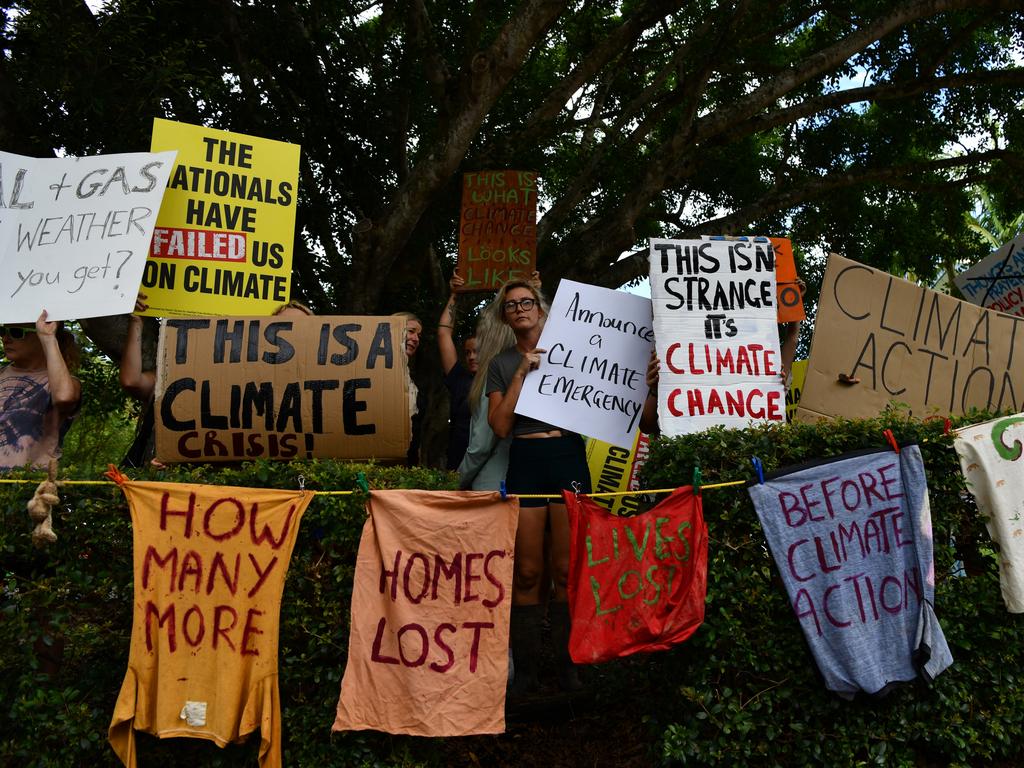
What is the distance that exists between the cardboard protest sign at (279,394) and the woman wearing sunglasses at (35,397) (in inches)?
20.3

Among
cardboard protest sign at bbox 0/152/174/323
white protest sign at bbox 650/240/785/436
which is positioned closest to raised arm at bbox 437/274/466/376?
white protest sign at bbox 650/240/785/436

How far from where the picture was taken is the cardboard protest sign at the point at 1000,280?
301 inches

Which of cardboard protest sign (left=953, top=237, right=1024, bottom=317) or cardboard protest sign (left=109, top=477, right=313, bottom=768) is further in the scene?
cardboard protest sign (left=953, top=237, right=1024, bottom=317)

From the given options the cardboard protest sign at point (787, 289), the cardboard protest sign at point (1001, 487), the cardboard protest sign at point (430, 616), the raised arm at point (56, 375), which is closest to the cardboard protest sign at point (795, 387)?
the cardboard protest sign at point (787, 289)

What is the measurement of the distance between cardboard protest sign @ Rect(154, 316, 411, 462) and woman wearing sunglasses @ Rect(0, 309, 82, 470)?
0.52 meters

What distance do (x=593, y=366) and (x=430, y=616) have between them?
156 centimetres

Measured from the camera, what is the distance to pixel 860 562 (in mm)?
4172

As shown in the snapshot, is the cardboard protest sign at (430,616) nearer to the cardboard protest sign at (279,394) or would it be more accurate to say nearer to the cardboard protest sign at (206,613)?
the cardboard protest sign at (206,613)

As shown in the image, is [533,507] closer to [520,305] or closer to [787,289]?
[520,305]

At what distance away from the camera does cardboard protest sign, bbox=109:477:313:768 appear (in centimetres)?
386

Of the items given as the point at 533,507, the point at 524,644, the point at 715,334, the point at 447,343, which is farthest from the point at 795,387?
the point at 524,644

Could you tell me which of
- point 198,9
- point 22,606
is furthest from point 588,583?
point 198,9

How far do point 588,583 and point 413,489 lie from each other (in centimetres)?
88

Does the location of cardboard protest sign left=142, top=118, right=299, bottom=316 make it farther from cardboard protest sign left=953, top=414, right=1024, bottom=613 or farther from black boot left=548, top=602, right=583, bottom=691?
cardboard protest sign left=953, top=414, right=1024, bottom=613
